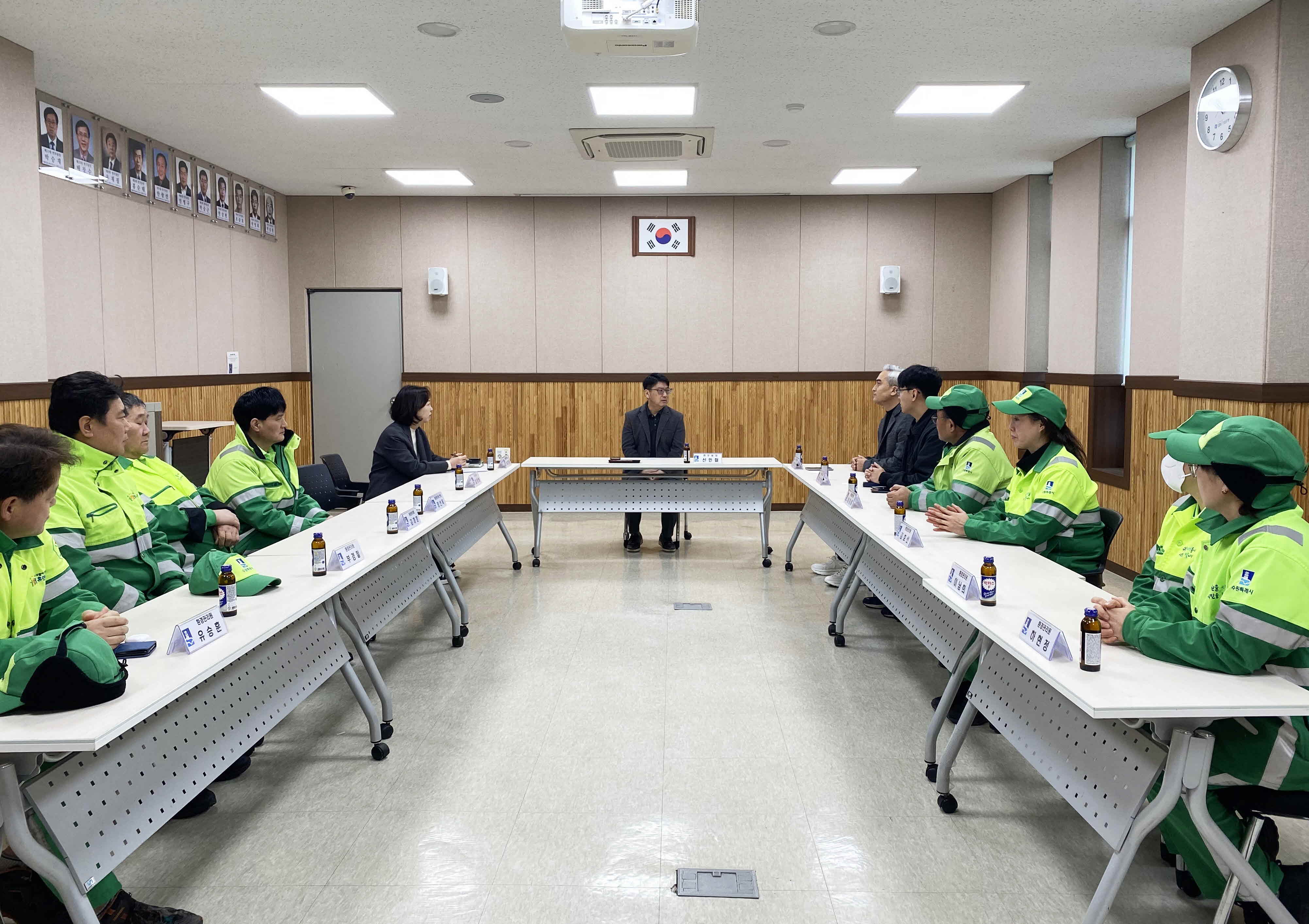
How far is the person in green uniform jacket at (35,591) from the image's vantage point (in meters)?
2.01

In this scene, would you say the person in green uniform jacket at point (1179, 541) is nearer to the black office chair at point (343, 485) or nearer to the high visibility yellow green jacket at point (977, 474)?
the high visibility yellow green jacket at point (977, 474)

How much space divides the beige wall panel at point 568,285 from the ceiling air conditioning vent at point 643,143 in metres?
1.82

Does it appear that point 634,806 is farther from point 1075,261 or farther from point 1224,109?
point 1075,261

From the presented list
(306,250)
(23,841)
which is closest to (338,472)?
(306,250)

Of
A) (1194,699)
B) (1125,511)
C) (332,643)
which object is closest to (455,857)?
(332,643)

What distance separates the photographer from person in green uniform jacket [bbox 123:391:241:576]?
10.9 ft

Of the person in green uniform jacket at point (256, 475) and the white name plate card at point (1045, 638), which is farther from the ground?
the person in green uniform jacket at point (256, 475)

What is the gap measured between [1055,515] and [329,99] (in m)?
4.80

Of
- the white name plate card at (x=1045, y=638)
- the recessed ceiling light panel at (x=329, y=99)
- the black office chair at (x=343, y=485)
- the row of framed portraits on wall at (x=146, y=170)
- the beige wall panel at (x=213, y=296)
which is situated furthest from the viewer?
the beige wall panel at (x=213, y=296)

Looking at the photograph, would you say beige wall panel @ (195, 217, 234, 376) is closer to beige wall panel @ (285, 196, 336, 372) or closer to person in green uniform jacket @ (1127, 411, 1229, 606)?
beige wall panel @ (285, 196, 336, 372)

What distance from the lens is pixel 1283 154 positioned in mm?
4105

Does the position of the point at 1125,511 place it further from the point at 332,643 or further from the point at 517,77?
the point at 332,643

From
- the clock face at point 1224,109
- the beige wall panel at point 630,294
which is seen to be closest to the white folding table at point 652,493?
the beige wall panel at point 630,294

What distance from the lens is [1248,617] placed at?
1980 mm
